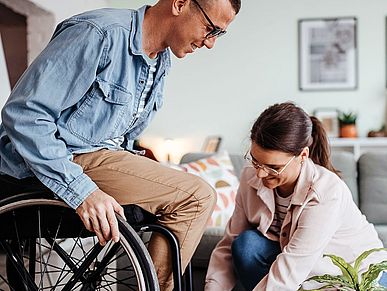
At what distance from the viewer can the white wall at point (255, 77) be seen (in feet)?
20.4

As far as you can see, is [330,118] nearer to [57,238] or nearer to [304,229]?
[304,229]

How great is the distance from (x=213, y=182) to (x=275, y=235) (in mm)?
1352

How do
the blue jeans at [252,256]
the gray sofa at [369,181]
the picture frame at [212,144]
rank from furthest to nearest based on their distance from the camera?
→ the picture frame at [212,144]
the gray sofa at [369,181]
the blue jeans at [252,256]

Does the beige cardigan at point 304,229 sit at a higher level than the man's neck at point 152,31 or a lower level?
lower


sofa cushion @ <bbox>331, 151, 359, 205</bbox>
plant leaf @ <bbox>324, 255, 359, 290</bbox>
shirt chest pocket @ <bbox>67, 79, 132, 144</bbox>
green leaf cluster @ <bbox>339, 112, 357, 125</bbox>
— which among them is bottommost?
sofa cushion @ <bbox>331, 151, 359, 205</bbox>

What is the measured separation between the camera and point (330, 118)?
624 centimetres

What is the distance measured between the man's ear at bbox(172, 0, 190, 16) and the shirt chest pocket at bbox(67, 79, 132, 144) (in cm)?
23

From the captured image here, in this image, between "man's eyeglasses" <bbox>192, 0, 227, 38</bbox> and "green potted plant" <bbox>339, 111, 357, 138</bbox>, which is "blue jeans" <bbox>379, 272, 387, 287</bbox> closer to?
"man's eyeglasses" <bbox>192, 0, 227, 38</bbox>

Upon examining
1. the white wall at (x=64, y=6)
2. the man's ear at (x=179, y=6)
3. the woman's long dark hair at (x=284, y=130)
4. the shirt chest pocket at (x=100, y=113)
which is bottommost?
the woman's long dark hair at (x=284, y=130)

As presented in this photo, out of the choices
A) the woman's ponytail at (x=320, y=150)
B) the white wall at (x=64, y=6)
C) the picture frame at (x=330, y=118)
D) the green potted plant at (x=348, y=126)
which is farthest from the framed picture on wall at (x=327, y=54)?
the woman's ponytail at (x=320, y=150)

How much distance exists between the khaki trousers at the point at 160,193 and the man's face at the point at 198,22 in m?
0.31

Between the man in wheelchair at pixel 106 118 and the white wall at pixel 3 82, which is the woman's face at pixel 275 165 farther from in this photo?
the white wall at pixel 3 82

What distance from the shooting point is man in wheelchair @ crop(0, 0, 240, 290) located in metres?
1.51

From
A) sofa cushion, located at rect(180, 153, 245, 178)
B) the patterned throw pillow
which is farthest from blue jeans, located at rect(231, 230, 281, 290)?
sofa cushion, located at rect(180, 153, 245, 178)
